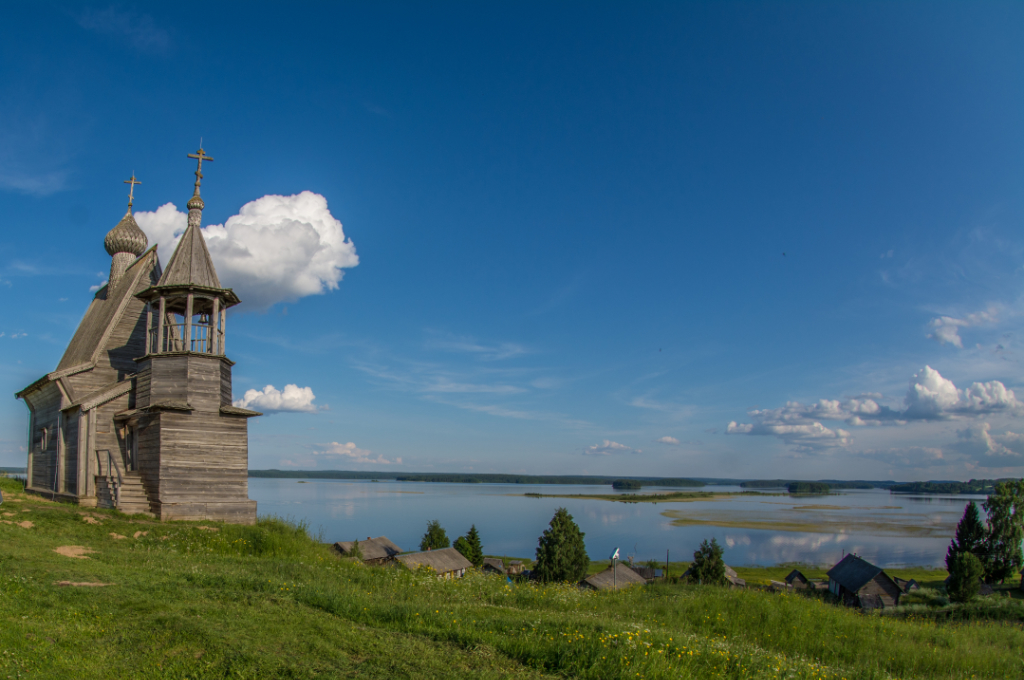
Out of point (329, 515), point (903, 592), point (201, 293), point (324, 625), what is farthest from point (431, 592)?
point (329, 515)

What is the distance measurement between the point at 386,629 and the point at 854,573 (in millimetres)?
38892

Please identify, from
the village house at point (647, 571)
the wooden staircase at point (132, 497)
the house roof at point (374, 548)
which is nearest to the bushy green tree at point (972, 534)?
the village house at point (647, 571)

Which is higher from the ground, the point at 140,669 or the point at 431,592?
the point at 140,669

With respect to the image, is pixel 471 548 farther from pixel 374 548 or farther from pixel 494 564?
pixel 374 548

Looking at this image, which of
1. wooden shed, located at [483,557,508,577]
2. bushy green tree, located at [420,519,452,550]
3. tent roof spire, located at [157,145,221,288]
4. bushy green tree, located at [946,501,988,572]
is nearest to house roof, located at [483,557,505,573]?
wooden shed, located at [483,557,508,577]

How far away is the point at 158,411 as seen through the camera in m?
18.0

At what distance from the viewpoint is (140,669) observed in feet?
18.7

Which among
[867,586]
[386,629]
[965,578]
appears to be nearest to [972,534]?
[965,578]

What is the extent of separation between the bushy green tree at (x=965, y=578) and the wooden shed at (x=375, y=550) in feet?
111

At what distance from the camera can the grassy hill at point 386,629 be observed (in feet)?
19.7

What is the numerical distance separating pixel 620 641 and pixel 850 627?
6659mm

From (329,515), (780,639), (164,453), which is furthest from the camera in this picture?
(329,515)

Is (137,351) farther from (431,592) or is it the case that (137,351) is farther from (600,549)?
(600,549)

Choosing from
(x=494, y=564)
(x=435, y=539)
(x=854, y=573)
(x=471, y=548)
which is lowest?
(x=494, y=564)
